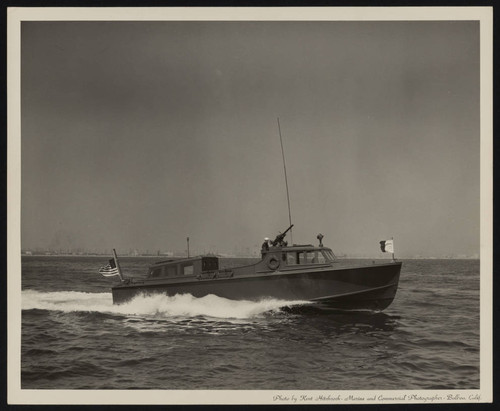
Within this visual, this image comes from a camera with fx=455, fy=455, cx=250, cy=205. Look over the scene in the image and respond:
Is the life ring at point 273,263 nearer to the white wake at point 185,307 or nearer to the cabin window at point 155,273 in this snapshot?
the white wake at point 185,307

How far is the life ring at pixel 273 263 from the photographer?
18188mm

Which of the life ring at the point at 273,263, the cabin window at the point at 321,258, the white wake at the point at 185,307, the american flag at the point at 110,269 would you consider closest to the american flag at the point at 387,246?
the cabin window at the point at 321,258

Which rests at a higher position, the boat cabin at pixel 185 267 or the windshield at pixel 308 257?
the windshield at pixel 308 257

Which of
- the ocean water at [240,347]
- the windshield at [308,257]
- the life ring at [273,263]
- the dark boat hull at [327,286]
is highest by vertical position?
the windshield at [308,257]

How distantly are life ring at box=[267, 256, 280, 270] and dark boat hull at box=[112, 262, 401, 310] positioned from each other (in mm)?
323

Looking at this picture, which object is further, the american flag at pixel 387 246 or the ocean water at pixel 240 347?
the american flag at pixel 387 246

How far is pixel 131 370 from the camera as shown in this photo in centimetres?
1308

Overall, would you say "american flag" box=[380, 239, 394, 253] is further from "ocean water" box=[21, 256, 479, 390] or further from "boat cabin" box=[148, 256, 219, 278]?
"boat cabin" box=[148, 256, 219, 278]

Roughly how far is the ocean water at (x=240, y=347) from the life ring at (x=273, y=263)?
1.34 meters

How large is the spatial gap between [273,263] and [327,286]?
7.55ft

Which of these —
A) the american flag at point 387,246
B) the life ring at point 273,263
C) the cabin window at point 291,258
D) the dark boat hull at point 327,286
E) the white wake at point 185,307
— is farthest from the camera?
the cabin window at point 291,258
